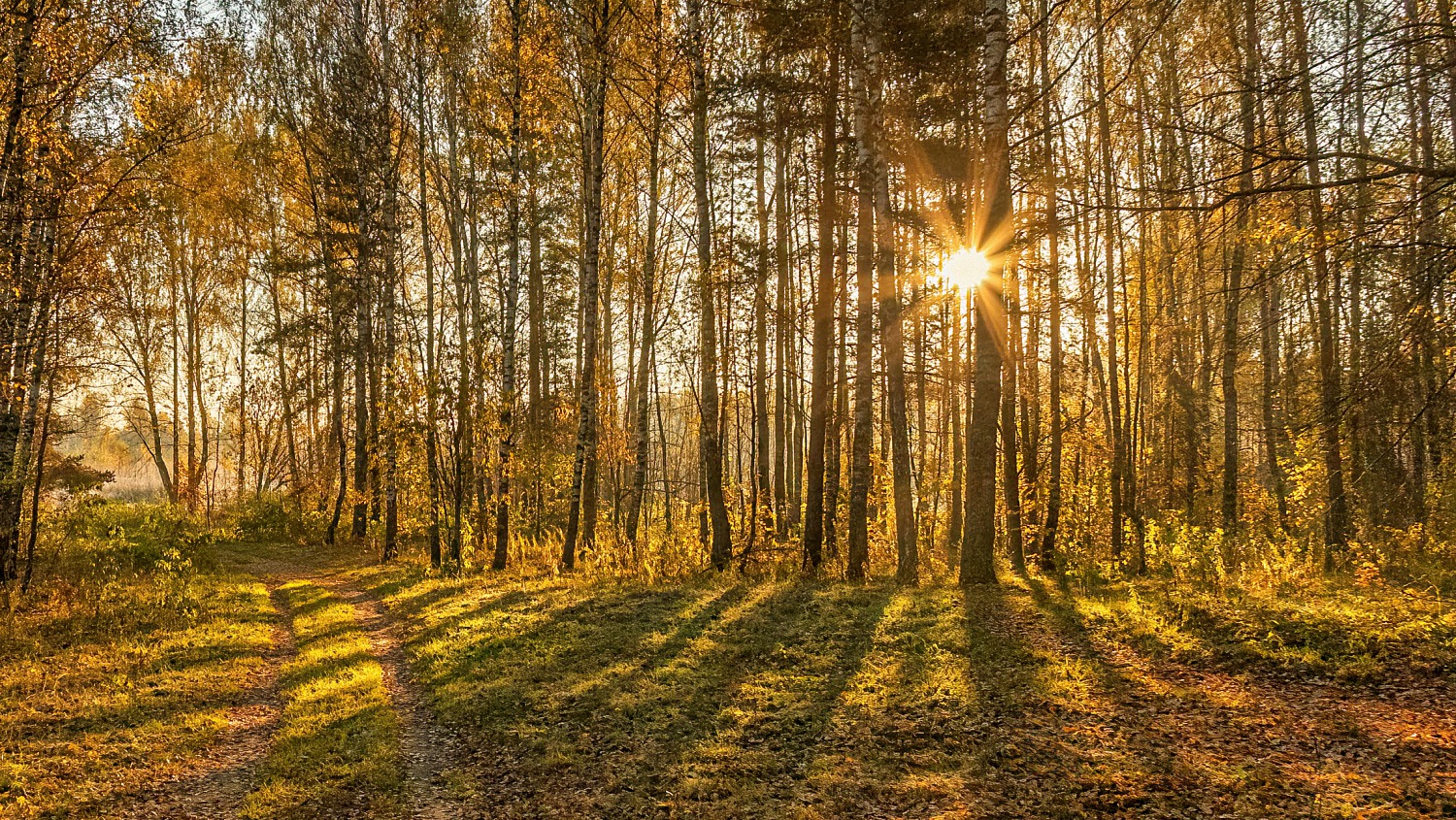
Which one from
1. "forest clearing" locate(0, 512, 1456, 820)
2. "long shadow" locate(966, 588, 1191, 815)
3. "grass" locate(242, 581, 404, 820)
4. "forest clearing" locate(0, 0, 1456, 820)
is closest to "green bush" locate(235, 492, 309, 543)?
"forest clearing" locate(0, 0, 1456, 820)

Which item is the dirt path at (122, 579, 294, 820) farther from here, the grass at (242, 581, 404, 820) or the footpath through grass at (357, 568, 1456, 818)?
the footpath through grass at (357, 568, 1456, 818)

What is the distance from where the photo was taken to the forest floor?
4.72m

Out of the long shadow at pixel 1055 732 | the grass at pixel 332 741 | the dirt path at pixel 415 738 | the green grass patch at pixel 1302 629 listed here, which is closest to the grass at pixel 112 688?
the grass at pixel 332 741

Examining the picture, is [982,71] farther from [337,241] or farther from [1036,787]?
[337,241]

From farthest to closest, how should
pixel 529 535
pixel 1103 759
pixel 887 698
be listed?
pixel 529 535 → pixel 887 698 → pixel 1103 759

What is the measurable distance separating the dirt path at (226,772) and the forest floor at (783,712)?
31mm

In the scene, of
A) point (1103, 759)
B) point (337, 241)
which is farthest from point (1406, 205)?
point (337, 241)

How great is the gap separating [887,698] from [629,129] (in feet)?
53.0

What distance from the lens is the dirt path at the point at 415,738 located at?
5.30m

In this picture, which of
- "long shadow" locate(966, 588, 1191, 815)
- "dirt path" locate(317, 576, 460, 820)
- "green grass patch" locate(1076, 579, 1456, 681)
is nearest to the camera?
"long shadow" locate(966, 588, 1191, 815)

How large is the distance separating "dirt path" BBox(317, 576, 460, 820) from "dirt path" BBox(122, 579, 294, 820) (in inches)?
45.6

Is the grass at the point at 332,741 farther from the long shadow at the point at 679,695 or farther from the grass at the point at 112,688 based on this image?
the long shadow at the point at 679,695

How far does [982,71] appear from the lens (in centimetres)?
955

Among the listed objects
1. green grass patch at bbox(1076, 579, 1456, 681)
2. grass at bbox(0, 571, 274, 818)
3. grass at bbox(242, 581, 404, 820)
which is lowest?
grass at bbox(242, 581, 404, 820)
